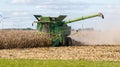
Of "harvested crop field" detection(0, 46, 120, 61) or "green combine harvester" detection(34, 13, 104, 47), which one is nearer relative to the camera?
"harvested crop field" detection(0, 46, 120, 61)

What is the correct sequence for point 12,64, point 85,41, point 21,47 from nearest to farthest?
point 12,64
point 21,47
point 85,41

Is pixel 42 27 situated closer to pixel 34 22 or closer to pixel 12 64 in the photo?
pixel 34 22

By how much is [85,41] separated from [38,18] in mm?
7547

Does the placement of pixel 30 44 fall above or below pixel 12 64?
below

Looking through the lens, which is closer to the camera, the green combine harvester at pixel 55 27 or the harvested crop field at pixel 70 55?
the harvested crop field at pixel 70 55

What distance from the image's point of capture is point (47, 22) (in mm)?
34875

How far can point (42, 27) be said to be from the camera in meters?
35.2

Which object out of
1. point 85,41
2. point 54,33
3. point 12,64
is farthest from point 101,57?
point 85,41

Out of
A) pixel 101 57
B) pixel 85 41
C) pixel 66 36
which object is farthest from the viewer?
pixel 85 41

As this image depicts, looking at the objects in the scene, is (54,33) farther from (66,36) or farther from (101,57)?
(101,57)

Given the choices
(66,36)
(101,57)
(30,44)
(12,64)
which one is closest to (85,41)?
(66,36)

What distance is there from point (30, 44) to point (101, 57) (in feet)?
34.2

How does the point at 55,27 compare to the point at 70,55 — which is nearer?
the point at 70,55

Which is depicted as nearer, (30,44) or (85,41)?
(30,44)
